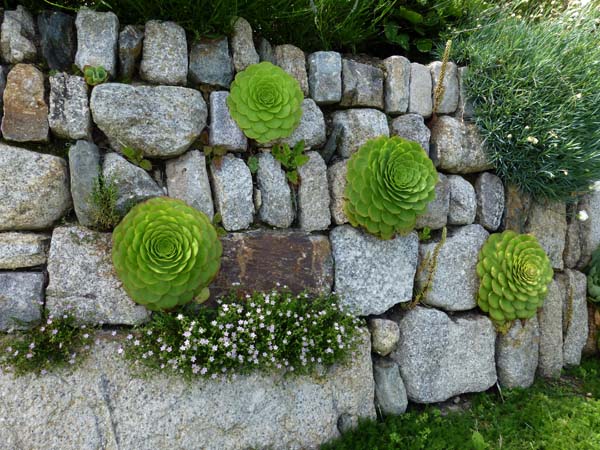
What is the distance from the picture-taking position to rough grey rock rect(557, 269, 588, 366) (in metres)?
3.19

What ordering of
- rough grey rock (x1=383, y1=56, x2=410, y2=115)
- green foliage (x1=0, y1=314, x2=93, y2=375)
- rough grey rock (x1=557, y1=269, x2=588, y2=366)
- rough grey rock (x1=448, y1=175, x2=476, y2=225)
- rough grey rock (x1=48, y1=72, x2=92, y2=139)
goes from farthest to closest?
rough grey rock (x1=557, y1=269, x2=588, y2=366)
rough grey rock (x1=448, y1=175, x2=476, y2=225)
rough grey rock (x1=383, y1=56, x2=410, y2=115)
rough grey rock (x1=48, y1=72, x2=92, y2=139)
green foliage (x1=0, y1=314, x2=93, y2=375)

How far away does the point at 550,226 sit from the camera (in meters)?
3.11

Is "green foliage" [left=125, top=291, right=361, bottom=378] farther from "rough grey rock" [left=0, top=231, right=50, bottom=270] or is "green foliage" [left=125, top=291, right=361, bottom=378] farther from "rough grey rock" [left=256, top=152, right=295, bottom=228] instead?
"rough grey rock" [left=0, top=231, right=50, bottom=270]

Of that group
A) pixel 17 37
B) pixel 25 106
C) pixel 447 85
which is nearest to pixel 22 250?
pixel 25 106

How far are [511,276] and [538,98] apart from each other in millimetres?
1064

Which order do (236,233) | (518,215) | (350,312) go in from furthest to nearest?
1. (518,215)
2. (350,312)
3. (236,233)

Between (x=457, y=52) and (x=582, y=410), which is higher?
(x=457, y=52)

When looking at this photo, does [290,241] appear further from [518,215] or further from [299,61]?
[518,215]

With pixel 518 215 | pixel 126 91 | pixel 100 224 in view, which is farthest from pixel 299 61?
pixel 518 215

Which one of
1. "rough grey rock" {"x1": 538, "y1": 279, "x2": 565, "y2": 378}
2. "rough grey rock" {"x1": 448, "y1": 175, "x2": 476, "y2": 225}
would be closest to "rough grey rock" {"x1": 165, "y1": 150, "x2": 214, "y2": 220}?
"rough grey rock" {"x1": 448, "y1": 175, "x2": 476, "y2": 225}

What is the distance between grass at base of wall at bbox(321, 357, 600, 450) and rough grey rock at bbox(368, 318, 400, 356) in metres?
0.39

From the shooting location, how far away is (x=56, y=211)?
213cm

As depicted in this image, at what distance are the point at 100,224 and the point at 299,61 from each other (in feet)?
4.46

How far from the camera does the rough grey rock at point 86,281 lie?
2084 mm
